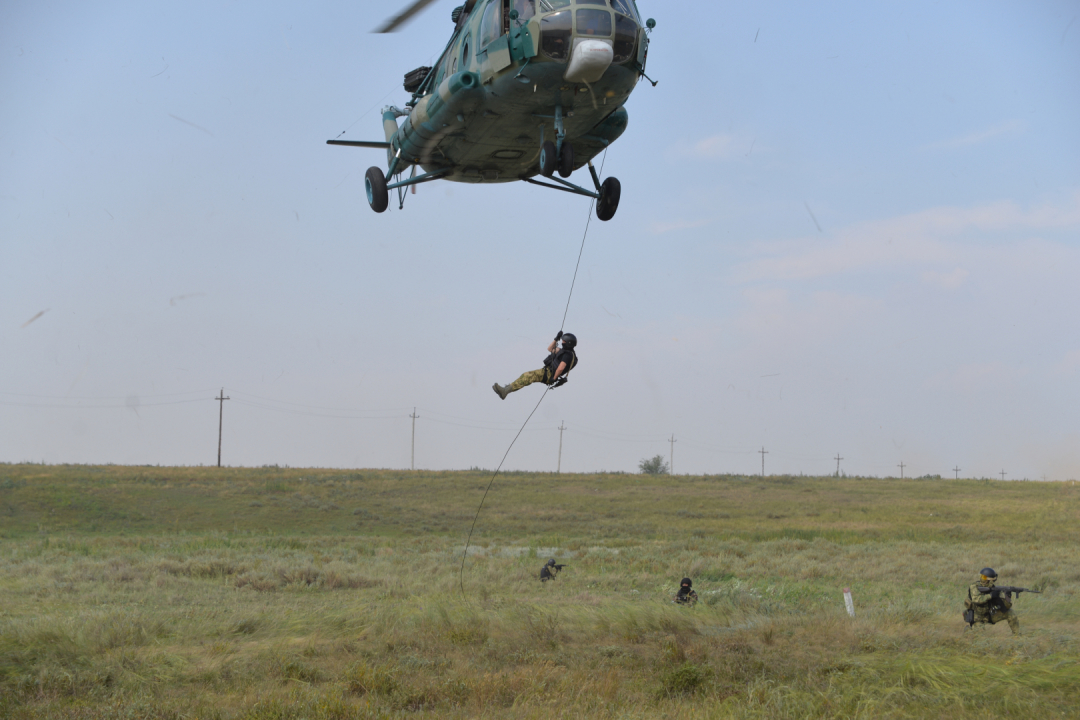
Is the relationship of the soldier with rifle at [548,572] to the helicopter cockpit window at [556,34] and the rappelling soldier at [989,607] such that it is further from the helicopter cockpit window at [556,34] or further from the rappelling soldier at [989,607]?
the helicopter cockpit window at [556,34]

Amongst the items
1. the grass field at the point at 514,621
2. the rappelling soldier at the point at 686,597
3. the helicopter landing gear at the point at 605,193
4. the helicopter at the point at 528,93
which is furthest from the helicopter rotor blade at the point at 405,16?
the rappelling soldier at the point at 686,597

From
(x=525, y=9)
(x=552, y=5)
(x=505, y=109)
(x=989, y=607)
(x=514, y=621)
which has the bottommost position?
(x=514, y=621)

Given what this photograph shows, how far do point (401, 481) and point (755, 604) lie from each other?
4053cm

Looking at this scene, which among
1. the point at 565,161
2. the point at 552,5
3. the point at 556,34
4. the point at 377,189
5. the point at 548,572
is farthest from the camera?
the point at 548,572

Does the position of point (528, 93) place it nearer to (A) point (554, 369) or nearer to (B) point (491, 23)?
(B) point (491, 23)

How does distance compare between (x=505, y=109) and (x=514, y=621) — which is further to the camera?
(x=514, y=621)

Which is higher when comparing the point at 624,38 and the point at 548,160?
the point at 624,38

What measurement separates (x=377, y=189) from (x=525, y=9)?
434cm

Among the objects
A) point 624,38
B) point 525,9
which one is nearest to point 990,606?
point 624,38

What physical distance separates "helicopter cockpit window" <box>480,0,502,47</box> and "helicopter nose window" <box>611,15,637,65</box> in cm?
144

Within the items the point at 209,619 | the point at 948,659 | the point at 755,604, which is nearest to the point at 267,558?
the point at 209,619

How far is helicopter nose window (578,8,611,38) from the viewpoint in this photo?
9703mm

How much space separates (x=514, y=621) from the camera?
1359 cm

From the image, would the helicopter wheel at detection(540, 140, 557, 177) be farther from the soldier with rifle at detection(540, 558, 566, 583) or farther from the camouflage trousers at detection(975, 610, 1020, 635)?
the soldier with rifle at detection(540, 558, 566, 583)
